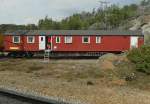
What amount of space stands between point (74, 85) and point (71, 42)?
27272mm

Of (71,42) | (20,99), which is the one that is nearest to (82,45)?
(71,42)

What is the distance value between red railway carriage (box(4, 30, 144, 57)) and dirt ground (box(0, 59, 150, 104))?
15.7 meters

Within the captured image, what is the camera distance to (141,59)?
2992cm

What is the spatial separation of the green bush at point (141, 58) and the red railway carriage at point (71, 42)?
15.7 meters

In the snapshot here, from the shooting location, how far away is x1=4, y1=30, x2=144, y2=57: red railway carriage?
48.0 metres

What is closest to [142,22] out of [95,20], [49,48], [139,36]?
[139,36]

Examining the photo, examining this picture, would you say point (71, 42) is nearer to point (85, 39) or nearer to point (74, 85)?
point (85, 39)

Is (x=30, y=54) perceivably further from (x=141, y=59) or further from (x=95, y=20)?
(x=95, y=20)

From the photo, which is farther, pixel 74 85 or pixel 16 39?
pixel 16 39

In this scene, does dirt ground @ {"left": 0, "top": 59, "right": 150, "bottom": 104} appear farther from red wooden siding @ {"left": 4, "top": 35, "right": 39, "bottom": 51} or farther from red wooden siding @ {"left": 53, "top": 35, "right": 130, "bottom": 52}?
red wooden siding @ {"left": 4, "top": 35, "right": 39, "bottom": 51}

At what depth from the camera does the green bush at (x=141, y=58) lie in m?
28.3

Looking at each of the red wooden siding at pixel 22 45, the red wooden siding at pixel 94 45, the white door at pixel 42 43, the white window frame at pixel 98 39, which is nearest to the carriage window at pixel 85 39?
the red wooden siding at pixel 94 45

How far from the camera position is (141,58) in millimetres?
29969

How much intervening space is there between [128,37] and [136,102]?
34.4 meters
